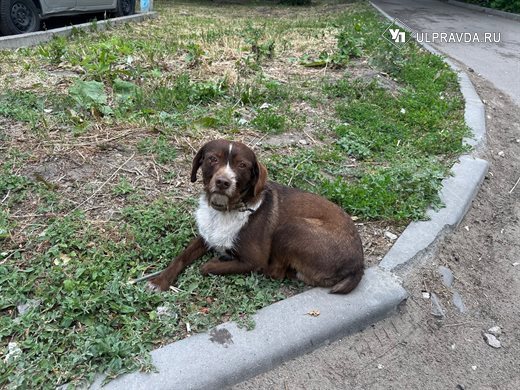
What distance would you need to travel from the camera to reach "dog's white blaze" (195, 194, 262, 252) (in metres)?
3.33

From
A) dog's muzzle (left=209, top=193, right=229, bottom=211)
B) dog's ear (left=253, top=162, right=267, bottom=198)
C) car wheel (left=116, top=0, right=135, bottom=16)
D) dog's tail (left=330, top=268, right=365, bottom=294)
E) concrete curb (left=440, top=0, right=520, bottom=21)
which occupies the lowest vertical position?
concrete curb (left=440, top=0, right=520, bottom=21)

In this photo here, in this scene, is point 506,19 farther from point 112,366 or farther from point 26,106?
point 112,366

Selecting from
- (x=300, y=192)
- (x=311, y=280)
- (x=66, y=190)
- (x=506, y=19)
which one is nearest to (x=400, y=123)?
(x=300, y=192)

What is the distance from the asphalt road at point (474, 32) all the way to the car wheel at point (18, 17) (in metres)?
8.78

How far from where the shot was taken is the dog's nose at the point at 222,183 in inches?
121

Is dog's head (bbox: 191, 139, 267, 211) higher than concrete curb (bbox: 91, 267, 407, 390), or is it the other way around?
dog's head (bbox: 191, 139, 267, 211)

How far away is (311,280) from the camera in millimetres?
3303

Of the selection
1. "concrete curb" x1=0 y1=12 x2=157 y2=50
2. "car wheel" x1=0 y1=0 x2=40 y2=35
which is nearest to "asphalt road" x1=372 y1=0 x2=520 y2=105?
"concrete curb" x1=0 y1=12 x2=157 y2=50

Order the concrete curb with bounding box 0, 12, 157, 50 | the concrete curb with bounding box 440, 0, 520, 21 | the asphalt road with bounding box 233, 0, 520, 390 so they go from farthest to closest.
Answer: the concrete curb with bounding box 440, 0, 520, 21, the concrete curb with bounding box 0, 12, 157, 50, the asphalt road with bounding box 233, 0, 520, 390

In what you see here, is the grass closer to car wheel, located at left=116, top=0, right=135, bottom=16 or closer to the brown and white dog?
the brown and white dog

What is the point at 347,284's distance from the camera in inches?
126

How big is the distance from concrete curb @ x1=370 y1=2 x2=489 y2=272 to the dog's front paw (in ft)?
5.17

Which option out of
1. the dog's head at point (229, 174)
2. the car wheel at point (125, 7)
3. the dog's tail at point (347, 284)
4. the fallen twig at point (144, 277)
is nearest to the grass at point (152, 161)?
the fallen twig at point (144, 277)

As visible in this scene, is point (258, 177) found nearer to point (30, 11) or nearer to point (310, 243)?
point (310, 243)
